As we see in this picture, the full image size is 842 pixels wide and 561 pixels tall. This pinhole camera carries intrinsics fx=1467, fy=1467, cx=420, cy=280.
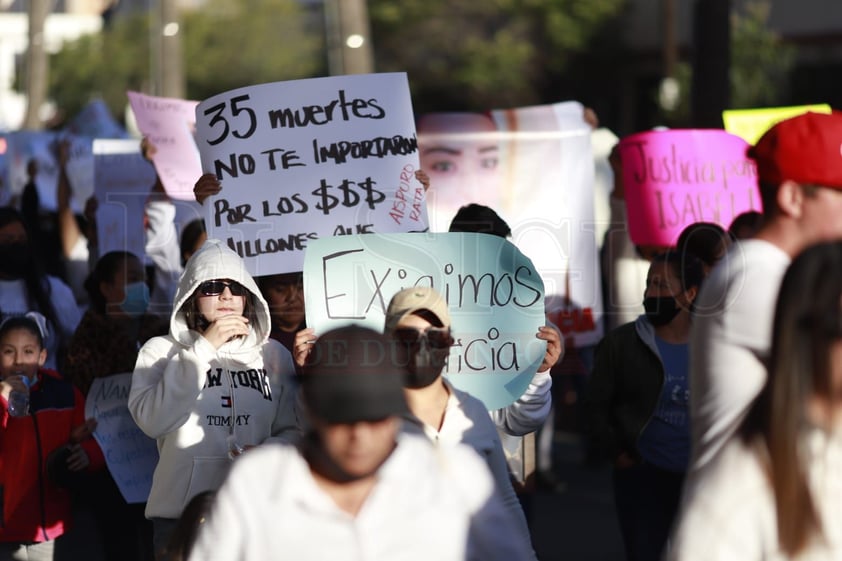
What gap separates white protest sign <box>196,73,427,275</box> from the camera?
19.2 ft

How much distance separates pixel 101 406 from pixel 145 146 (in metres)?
2.69

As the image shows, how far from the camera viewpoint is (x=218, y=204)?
5.88 metres

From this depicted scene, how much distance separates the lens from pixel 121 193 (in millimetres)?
8938

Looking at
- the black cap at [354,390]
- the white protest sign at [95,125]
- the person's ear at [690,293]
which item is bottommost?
the black cap at [354,390]

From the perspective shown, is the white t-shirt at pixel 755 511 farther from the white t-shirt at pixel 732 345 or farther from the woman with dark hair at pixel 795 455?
the white t-shirt at pixel 732 345

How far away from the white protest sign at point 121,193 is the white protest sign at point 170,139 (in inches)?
16.2

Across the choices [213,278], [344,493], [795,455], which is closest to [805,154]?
[795,455]

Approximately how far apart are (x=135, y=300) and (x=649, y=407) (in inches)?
107

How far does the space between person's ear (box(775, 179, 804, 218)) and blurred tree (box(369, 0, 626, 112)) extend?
3940 cm

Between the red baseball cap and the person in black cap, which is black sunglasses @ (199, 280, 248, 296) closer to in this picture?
the person in black cap

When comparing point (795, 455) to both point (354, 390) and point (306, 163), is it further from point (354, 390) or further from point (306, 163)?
point (306, 163)

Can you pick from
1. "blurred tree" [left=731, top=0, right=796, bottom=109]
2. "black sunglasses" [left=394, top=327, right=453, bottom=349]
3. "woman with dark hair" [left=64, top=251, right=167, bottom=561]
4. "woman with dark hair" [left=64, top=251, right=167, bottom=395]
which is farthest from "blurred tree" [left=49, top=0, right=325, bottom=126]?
"black sunglasses" [left=394, top=327, right=453, bottom=349]

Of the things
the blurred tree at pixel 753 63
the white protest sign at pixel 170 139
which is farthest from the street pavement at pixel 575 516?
the blurred tree at pixel 753 63

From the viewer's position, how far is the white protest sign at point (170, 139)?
8.20 metres
